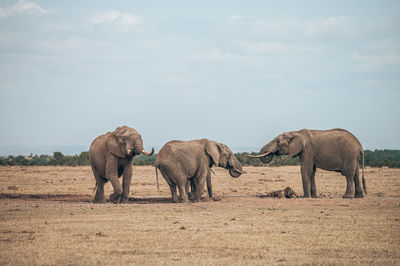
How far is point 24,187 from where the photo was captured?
3078cm

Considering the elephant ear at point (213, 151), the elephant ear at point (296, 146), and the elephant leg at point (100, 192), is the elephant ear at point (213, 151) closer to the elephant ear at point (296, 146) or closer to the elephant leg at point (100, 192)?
the elephant ear at point (296, 146)

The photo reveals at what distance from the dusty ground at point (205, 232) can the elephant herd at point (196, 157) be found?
1343mm

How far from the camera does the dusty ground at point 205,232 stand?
11.2 meters

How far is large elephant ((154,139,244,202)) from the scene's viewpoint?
22.0 m

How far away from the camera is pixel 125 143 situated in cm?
2114

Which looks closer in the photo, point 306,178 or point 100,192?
point 100,192

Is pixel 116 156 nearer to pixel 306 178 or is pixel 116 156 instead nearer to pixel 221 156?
pixel 221 156

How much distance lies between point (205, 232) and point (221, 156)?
33.1 feet

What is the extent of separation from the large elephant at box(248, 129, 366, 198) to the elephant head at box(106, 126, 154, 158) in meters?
5.23

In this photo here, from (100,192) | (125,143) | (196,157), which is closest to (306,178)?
(196,157)

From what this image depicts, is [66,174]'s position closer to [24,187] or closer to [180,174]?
[24,187]

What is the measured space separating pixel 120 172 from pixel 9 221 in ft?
22.0

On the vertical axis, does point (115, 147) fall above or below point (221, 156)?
above

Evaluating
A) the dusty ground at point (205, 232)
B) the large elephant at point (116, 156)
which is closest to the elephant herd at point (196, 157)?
the large elephant at point (116, 156)
